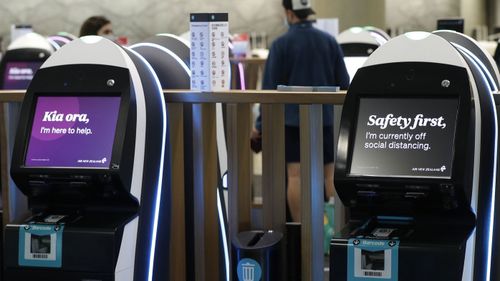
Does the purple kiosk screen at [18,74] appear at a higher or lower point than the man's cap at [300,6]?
lower

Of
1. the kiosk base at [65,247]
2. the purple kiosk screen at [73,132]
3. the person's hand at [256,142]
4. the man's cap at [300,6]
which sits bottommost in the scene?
the person's hand at [256,142]

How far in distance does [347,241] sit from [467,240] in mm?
356

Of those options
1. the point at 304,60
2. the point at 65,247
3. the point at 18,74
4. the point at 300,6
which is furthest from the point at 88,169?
the point at 18,74

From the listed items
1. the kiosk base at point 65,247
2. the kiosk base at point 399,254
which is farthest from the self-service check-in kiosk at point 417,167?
the kiosk base at point 65,247

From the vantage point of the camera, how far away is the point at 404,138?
2682 millimetres

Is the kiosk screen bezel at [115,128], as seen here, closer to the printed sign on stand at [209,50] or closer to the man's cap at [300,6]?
the printed sign on stand at [209,50]

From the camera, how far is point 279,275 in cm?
321

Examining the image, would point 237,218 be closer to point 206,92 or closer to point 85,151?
point 206,92

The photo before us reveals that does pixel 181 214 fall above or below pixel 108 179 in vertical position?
below

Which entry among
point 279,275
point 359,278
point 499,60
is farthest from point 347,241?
point 499,60

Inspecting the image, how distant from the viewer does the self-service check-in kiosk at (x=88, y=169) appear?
290cm

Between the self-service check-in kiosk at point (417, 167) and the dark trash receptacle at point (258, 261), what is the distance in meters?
0.44

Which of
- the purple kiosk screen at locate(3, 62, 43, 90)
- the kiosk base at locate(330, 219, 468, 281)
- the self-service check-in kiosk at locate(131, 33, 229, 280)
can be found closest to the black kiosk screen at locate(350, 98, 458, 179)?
the kiosk base at locate(330, 219, 468, 281)

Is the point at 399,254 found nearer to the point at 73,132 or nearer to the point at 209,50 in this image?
the point at 209,50
